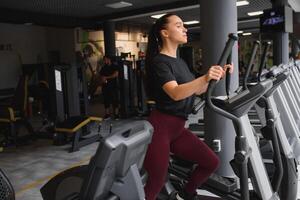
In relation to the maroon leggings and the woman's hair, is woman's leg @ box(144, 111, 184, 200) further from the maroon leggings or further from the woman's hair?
the woman's hair

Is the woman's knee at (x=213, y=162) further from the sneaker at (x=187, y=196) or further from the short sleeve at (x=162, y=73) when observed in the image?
the short sleeve at (x=162, y=73)

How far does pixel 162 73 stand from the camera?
2119 millimetres

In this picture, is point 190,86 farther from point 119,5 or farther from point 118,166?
point 119,5

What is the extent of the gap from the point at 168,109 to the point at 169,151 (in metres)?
0.28

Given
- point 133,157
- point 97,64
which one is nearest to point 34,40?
point 97,64

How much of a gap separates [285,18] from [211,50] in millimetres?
4353

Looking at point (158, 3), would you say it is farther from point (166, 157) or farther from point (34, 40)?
point (166, 157)

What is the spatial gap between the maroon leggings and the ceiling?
627 centimetres

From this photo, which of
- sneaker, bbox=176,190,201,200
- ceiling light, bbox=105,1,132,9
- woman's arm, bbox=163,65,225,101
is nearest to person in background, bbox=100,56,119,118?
ceiling light, bbox=105,1,132,9

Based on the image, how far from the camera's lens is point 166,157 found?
2.19m

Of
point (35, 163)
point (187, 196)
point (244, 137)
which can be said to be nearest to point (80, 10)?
point (35, 163)

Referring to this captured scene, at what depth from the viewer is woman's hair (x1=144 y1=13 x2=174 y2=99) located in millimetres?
2252

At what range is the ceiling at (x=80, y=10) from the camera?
7918mm

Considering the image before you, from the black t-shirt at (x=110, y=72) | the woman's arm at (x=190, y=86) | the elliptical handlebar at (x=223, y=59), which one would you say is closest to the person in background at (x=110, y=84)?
the black t-shirt at (x=110, y=72)
